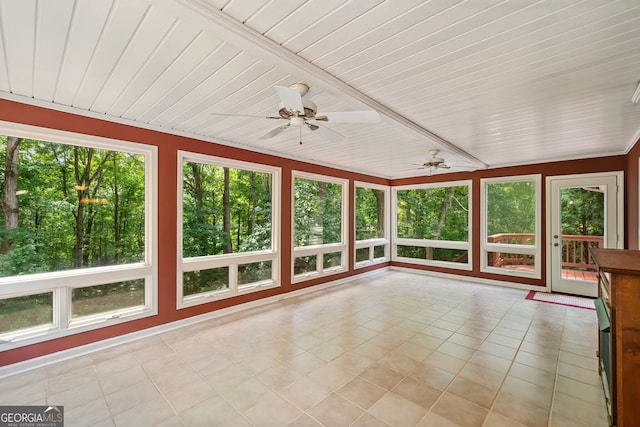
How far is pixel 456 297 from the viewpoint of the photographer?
4.84 m

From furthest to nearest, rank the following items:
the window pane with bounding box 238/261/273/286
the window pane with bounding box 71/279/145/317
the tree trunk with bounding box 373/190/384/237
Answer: the tree trunk with bounding box 373/190/384/237, the window pane with bounding box 238/261/273/286, the window pane with bounding box 71/279/145/317

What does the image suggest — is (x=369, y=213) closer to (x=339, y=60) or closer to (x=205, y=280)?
(x=205, y=280)

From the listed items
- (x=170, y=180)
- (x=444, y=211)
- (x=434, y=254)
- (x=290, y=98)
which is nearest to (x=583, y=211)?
(x=444, y=211)

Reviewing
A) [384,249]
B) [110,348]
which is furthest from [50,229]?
[384,249]

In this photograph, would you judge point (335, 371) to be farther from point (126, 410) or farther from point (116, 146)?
point (116, 146)

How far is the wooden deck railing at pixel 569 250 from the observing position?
4.68 meters

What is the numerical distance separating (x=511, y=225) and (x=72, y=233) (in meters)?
7.14

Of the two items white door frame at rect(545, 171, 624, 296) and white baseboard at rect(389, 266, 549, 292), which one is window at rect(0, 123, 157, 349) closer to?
white baseboard at rect(389, 266, 549, 292)

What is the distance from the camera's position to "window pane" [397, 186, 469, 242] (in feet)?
20.6

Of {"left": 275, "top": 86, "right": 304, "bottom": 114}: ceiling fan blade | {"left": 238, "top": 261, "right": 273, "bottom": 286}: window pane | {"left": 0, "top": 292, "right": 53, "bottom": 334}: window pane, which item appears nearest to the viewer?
{"left": 275, "top": 86, "right": 304, "bottom": 114}: ceiling fan blade

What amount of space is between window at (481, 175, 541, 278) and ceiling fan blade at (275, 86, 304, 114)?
17.7 feet

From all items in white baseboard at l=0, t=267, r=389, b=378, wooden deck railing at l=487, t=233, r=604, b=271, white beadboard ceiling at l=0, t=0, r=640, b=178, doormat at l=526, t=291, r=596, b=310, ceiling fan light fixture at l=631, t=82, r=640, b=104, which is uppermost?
white beadboard ceiling at l=0, t=0, r=640, b=178

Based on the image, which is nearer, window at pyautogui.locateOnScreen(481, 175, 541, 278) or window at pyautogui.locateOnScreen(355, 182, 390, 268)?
window at pyautogui.locateOnScreen(481, 175, 541, 278)

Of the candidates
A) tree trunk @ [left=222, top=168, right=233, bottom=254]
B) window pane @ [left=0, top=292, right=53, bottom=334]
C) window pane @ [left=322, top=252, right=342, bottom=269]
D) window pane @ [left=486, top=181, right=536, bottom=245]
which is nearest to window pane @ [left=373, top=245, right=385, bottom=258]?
window pane @ [left=322, top=252, right=342, bottom=269]
